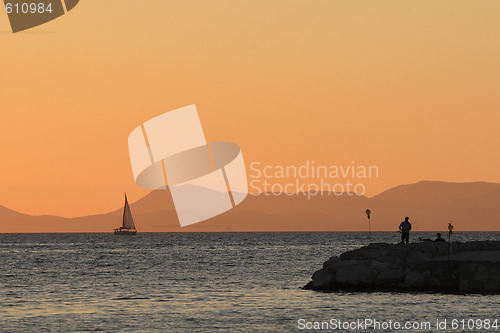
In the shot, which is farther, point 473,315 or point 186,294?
point 186,294

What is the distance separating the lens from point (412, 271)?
52.2 m

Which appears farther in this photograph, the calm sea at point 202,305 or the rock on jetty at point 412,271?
the rock on jetty at point 412,271

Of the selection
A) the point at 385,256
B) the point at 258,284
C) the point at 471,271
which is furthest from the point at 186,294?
the point at 471,271

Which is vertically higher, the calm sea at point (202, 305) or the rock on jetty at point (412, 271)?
the rock on jetty at point (412, 271)

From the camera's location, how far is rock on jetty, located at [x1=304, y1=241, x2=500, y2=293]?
50.2 meters

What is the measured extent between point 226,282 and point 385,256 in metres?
14.5

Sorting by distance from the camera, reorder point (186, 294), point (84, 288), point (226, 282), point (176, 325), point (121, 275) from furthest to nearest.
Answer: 1. point (121, 275)
2. point (226, 282)
3. point (84, 288)
4. point (186, 294)
5. point (176, 325)

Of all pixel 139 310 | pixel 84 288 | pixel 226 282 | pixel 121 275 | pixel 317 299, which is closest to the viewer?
pixel 139 310

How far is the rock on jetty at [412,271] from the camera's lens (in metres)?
50.2

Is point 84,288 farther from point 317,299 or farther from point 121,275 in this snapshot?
point 317,299

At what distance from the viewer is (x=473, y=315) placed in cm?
4097

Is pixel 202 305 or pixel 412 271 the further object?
pixel 412 271

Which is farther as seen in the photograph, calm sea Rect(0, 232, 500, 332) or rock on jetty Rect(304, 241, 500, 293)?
rock on jetty Rect(304, 241, 500, 293)

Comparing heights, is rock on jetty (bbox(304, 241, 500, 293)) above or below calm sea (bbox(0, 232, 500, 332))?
above
